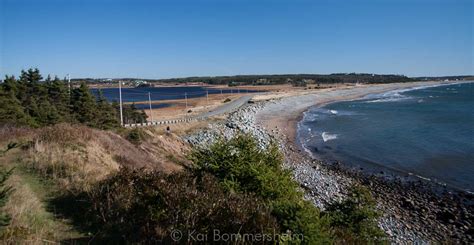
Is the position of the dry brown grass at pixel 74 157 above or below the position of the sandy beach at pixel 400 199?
above

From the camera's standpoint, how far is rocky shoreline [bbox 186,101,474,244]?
16.1m

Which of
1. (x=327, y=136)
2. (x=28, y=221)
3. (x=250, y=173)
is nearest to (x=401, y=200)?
(x=250, y=173)

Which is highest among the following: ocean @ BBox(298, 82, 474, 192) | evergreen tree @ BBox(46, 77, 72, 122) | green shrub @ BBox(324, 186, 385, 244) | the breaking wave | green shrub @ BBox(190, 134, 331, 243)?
evergreen tree @ BBox(46, 77, 72, 122)

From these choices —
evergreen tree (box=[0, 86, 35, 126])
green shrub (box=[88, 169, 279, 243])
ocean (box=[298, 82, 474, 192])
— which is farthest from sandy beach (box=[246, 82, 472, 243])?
evergreen tree (box=[0, 86, 35, 126])

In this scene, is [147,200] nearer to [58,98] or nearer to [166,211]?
[166,211]

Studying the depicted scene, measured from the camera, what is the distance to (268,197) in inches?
370

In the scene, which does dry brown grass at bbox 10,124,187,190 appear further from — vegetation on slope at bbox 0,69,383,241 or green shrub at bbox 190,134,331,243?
green shrub at bbox 190,134,331,243

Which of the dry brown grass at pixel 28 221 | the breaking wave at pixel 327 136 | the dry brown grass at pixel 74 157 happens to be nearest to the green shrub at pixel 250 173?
the dry brown grass at pixel 74 157

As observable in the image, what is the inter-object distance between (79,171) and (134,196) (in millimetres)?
3045

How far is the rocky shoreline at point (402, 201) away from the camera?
1608cm

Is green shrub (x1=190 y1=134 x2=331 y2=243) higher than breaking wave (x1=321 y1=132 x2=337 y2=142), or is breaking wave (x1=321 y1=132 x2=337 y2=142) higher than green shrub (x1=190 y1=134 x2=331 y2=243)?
green shrub (x1=190 y1=134 x2=331 y2=243)

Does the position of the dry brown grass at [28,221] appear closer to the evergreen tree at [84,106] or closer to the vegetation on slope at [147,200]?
the vegetation on slope at [147,200]

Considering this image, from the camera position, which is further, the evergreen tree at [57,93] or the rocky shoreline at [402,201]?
the evergreen tree at [57,93]

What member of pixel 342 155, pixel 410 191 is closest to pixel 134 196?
pixel 410 191
